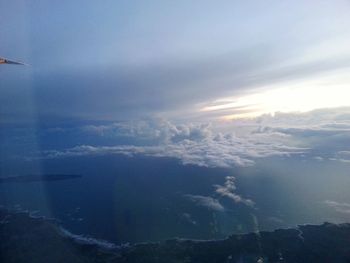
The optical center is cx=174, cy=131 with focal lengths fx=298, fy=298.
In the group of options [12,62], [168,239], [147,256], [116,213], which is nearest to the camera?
[12,62]

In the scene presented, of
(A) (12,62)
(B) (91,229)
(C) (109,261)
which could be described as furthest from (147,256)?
(A) (12,62)

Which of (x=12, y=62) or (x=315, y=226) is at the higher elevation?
(x=12, y=62)

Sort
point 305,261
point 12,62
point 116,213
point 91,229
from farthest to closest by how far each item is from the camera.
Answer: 1. point 116,213
2. point 91,229
3. point 305,261
4. point 12,62

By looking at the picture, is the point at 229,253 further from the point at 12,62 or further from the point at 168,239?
the point at 12,62

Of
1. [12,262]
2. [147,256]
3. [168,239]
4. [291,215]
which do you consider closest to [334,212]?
[291,215]

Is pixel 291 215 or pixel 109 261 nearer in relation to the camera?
pixel 109 261

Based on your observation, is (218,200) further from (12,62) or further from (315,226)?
(12,62)
